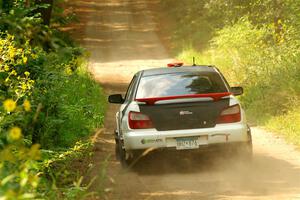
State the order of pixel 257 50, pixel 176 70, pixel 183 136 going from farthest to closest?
pixel 257 50, pixel 176 70, pixel 183 136

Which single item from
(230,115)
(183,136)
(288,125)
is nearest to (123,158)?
(183,136)

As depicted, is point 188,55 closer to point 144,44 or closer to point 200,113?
point 144,44

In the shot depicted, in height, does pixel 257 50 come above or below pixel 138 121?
below

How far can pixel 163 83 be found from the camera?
454 inches

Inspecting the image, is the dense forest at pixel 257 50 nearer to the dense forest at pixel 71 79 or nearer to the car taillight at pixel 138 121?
the dense forest at pixel 71 79

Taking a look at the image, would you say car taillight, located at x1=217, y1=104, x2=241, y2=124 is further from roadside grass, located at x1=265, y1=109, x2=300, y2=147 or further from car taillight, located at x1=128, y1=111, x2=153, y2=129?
roadside grass, located at x1=265, y1=109, x2=300, y2=147

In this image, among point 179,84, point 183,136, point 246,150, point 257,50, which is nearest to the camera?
Answer: point 183,136

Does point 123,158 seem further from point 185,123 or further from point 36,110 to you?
point 36,110

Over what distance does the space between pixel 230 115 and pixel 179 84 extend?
1.08m

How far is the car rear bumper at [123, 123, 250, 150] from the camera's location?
1062cm

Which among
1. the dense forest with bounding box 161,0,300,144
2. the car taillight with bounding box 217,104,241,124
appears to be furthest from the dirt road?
the dense forest with bounding box 161,0,300,144

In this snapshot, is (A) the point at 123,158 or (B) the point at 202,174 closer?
(B) the point at 202,174

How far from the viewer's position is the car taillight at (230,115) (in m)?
10.7

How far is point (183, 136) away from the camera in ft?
34.8
